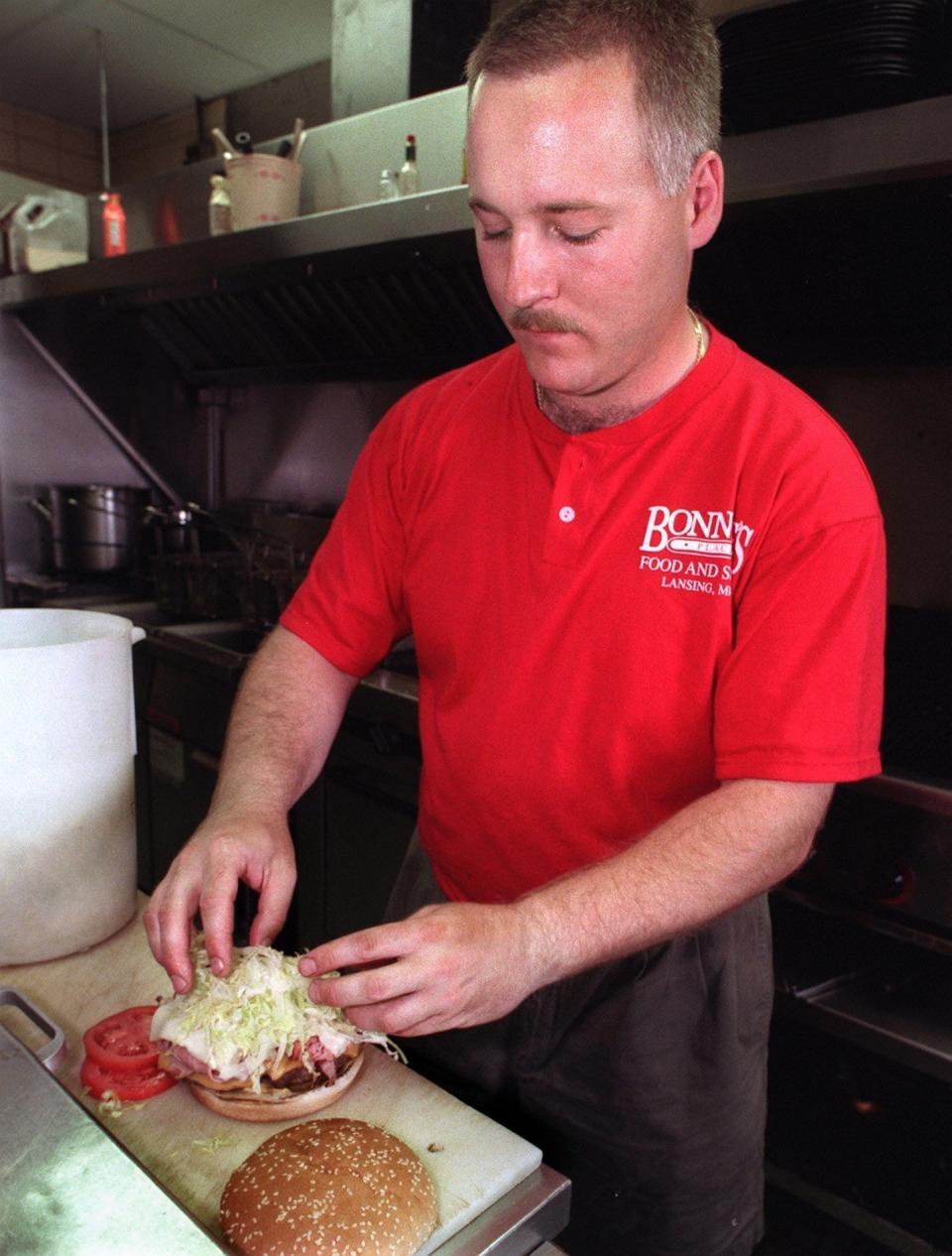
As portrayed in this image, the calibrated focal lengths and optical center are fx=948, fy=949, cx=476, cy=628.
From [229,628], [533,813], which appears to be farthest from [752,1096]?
[229,628]

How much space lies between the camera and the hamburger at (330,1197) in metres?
0.77

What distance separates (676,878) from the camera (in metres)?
1.04

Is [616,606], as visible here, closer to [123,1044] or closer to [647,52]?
[647,52]

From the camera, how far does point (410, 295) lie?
9.69ft

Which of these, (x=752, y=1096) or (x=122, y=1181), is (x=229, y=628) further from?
(x=122, y=1181)

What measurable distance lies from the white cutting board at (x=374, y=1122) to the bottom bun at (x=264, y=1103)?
0.03 feet

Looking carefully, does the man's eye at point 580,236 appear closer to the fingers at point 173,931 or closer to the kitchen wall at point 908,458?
the fingers at point 173,931

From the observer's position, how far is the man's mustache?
1.13 meters

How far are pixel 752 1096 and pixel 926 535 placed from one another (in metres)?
1.42

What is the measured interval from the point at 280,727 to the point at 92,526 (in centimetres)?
Result: 271

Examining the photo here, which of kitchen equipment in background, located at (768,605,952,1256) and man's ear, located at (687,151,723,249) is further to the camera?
kitchen equipment in background, located at (768,605,952,1256)

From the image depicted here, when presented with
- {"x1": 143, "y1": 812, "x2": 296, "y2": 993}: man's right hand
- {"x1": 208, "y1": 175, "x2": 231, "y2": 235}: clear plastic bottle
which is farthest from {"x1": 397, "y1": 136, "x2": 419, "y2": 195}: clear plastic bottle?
{"x1": 143, "y1": 812, "x2": 296, "y2": 993}: man's right hand

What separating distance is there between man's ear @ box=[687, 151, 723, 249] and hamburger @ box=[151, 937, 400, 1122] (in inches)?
39.3

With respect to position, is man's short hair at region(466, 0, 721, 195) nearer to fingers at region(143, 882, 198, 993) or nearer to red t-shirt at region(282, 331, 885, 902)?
red t-shirt at region(282, 331, 885, 902)
